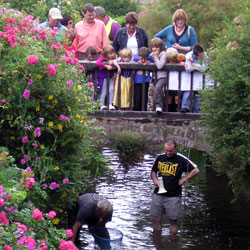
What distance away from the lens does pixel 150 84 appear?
13680mm

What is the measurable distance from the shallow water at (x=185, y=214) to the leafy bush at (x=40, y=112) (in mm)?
1302

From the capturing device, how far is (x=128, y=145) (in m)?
15.4

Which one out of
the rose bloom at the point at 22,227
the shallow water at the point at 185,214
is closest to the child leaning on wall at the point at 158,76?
the shallow water at the point at 185,214

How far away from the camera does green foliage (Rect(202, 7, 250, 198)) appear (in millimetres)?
10484

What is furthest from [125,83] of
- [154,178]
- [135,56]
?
[154,178]

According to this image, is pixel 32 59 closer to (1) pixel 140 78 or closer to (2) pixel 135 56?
(1) pixel 140 78

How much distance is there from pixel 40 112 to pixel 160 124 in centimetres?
564

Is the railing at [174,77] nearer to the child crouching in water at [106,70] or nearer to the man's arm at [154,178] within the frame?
the child crouching in water at [106,70]

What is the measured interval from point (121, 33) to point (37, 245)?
8408mm

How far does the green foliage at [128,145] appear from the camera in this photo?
14541mm

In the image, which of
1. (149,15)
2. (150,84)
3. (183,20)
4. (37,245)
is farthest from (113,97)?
(149,15)

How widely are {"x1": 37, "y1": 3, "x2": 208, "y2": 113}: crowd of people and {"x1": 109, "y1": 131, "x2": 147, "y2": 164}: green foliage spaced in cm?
78

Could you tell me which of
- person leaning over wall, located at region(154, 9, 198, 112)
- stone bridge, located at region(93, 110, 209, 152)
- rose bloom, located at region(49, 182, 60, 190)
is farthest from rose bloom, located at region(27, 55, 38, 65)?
person leaning over wall, located at region(154, 9, 198, 112)

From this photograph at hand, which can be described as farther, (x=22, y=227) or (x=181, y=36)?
(x=181, y=36)
